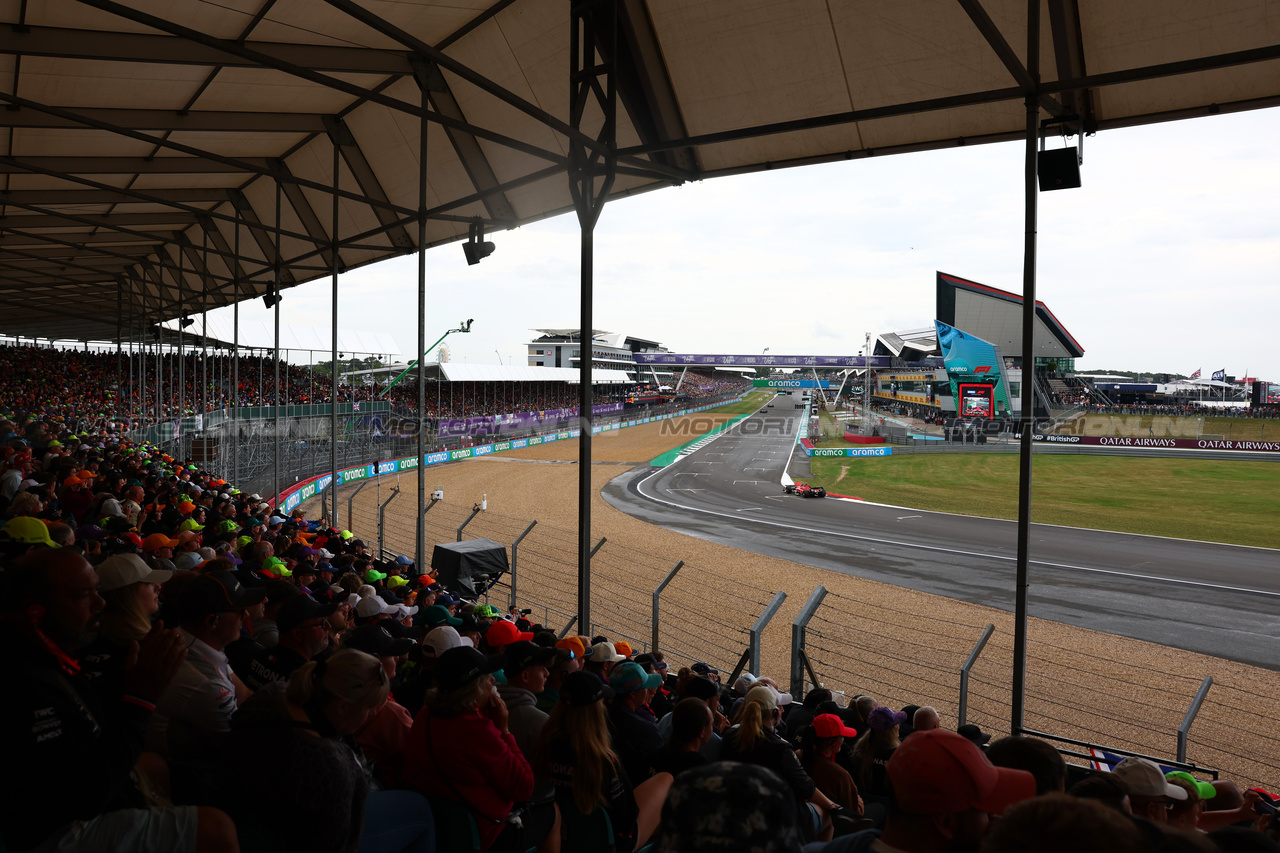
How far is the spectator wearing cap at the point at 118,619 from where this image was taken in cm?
230

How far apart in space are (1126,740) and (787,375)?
165m

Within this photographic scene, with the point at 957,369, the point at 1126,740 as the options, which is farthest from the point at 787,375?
the point at 1126,740

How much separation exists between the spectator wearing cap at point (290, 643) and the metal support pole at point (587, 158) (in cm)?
350

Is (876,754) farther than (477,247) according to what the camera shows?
No

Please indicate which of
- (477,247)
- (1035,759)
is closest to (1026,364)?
(1035,759)

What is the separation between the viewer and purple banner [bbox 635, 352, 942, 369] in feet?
351

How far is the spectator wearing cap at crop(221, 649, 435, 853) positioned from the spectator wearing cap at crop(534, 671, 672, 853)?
69 centimetres

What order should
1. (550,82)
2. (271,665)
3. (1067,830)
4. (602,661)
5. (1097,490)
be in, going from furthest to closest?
(1097,490) → (550,82) → (602,661) → (271,665) → (1067,830)

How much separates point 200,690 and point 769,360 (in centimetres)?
10947

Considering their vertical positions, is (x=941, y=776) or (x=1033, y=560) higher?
(x=941, y=776)

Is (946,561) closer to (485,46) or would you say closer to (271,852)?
(485,46)

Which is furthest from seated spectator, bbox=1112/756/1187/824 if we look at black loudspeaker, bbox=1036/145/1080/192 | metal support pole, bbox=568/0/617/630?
metal support pole, bbox=568/0/617/630

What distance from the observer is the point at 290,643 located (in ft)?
10.8

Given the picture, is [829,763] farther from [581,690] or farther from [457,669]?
[457,669]
